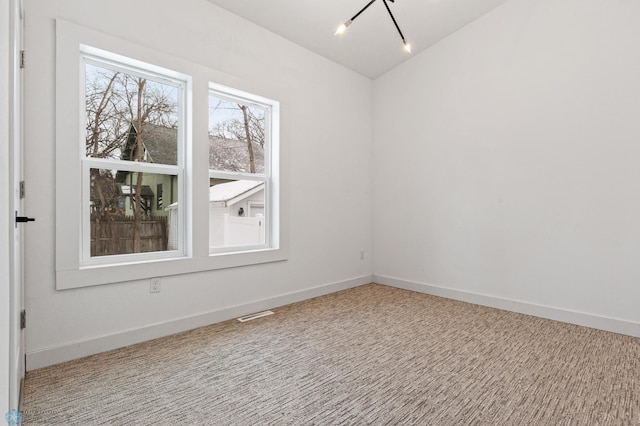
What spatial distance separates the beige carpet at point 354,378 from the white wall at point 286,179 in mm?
240

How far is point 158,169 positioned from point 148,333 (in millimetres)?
1303

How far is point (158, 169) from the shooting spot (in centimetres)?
286

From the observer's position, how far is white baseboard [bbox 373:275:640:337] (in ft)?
9.52

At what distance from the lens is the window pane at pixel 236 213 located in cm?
324

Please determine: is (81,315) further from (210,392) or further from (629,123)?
(629,123)

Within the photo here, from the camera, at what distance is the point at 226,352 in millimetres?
2457

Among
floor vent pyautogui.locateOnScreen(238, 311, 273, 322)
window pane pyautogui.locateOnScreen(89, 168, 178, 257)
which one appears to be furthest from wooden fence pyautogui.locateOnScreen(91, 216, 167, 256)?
floor vent pyautogui.locateOnScreen(238, 311, 273, 322)

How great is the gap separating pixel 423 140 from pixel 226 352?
321 centimetres

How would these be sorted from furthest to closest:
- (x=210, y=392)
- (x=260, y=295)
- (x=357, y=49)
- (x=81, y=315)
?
1. (x=357, y=49)
2. (x=260, y=295)
3. (x=81, y=315)
4. (x=210, y=392)

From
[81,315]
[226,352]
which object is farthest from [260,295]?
[81,315]

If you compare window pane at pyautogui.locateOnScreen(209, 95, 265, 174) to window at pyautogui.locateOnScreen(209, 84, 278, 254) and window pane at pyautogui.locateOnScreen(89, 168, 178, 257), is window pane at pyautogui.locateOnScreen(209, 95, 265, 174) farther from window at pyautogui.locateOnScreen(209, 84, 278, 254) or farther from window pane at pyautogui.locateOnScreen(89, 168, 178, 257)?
window pane at pyautogui.locateOnScreen(89, 168, 178, 257)

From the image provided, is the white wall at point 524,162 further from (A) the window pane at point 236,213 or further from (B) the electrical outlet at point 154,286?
(B) the electrical outlet at point 154,286

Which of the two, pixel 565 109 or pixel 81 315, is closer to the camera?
pixel 81 315

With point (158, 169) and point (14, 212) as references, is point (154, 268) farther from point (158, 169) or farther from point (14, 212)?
point (14, 212)
